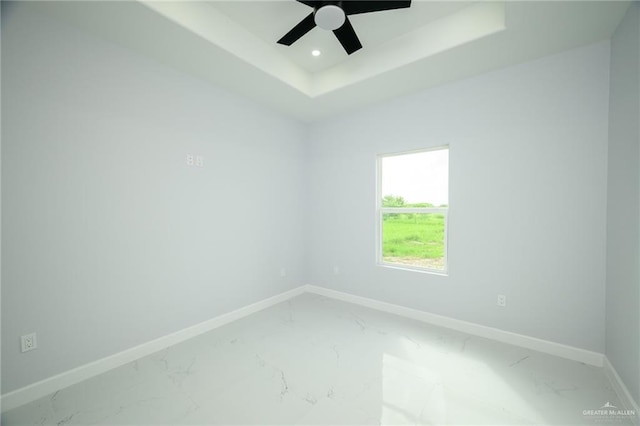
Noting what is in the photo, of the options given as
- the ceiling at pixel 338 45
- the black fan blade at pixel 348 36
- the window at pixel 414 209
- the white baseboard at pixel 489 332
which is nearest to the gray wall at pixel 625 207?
the white baseboard at pixel 489 332

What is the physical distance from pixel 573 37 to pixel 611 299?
2.08 metres

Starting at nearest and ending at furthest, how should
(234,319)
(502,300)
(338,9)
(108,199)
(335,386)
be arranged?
(338,9)
(335,386)
(108,199)
(502,300)
(234,319)

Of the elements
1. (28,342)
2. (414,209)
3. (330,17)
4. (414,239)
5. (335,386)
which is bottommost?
(335,386)

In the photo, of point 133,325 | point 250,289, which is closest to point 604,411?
point 250,289

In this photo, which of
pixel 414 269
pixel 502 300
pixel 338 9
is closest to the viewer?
pixel 338 9

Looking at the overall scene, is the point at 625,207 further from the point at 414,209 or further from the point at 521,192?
the point at 414,209

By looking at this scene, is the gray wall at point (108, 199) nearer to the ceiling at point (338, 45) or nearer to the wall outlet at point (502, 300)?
the ceiling at point (338, 45)

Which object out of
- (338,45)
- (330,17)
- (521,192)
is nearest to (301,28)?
(330,17)

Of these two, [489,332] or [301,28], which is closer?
[301,28]

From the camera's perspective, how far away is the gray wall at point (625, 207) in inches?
67.9

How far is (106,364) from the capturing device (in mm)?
2205

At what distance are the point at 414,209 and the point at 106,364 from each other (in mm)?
3319

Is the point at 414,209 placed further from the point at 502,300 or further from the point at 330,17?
the point at 330,17

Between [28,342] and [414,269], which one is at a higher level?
[414,269]
